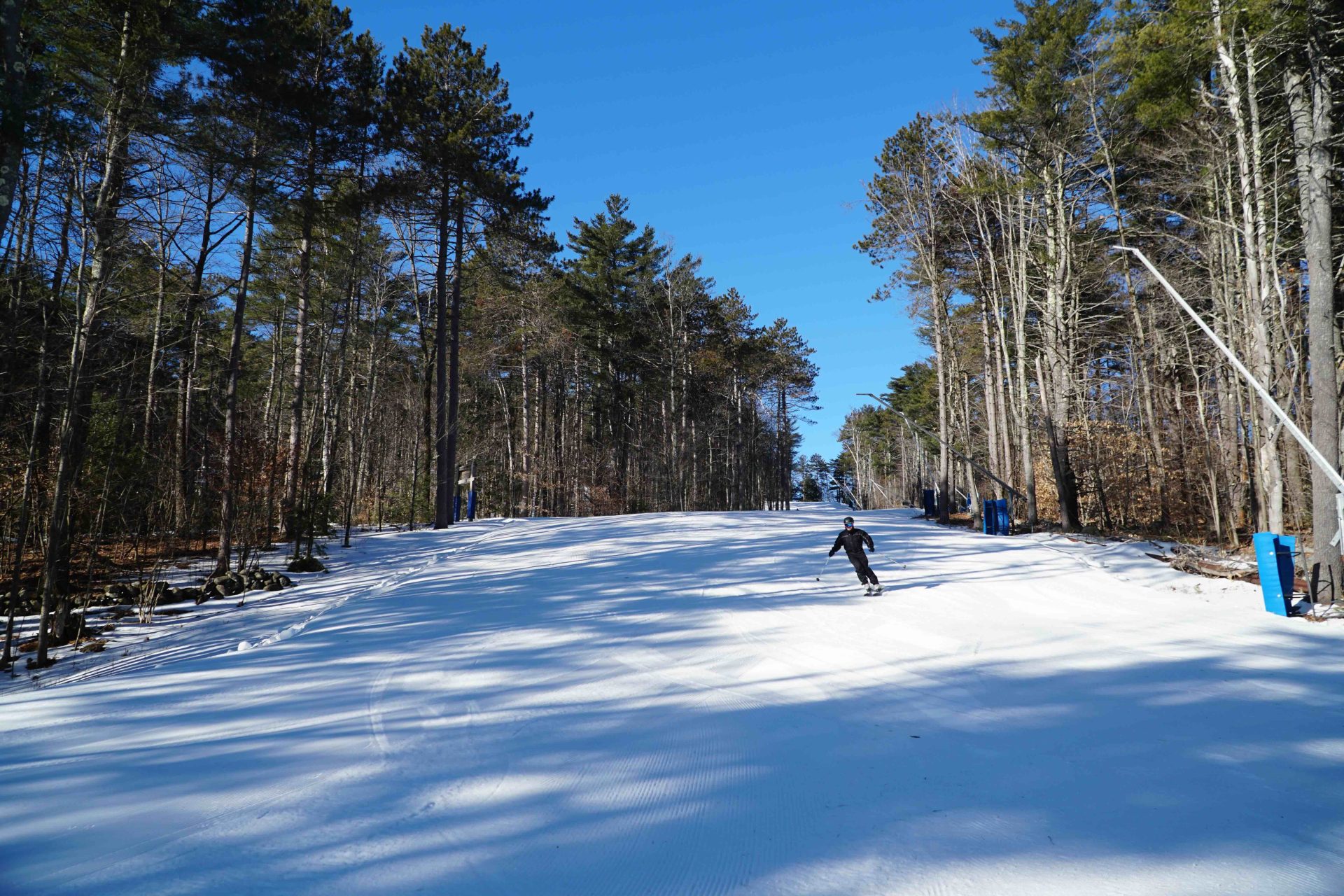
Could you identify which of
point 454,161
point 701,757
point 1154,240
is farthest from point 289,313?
point 1154,240

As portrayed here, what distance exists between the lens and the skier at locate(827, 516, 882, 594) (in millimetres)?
10633

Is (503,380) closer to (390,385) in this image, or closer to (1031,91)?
(390,385)

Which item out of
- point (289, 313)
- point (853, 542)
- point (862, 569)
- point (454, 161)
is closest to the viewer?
point (862, 569)

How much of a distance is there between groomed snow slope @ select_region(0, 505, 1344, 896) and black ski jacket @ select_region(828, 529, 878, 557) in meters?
1.60

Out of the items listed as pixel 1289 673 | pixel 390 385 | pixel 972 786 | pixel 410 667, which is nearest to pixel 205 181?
pixel 410 667

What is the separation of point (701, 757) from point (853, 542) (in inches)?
269

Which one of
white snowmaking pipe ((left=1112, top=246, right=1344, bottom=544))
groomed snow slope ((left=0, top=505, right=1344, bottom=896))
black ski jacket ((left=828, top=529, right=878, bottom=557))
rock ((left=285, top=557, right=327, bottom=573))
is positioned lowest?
groomed snow slope ((left=0, top=505, right=1344, bottom=896))

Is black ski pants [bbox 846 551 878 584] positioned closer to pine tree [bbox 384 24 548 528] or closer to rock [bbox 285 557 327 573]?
rock [bbox 285 557 327 573]

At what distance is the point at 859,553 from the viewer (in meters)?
10.8

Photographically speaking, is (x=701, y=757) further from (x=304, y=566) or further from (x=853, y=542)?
(x=304, y=566)

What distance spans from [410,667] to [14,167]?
6417 millimetres

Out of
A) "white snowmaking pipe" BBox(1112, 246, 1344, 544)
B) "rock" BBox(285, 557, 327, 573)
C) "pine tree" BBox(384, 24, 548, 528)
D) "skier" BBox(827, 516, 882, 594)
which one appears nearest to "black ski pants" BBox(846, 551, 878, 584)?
"skier" BBox(827, 516, 882, 594)

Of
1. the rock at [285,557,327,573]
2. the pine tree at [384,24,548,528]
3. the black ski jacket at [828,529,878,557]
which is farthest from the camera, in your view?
the pine tree at [384,24,548,528]

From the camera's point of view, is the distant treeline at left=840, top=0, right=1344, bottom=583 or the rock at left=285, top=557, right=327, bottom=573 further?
the rock at left=285, top=557, right=327, bottom=573
